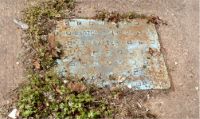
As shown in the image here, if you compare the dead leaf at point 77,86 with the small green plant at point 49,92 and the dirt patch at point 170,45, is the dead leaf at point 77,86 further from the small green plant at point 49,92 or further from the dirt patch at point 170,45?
the dirt patch at point 170,45

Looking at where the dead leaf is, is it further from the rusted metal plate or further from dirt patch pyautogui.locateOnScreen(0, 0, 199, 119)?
dirt patch pyautogui.locateOnScreen(0, 0, 199, 119)

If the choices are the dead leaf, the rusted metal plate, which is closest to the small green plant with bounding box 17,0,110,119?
the dead leaf

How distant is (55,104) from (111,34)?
1.00m

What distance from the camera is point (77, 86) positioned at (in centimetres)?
370

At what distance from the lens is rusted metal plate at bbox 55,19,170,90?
3.87 m

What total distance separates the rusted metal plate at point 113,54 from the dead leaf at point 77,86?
0.11 meters

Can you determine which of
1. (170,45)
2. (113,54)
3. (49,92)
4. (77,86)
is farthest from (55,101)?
(170,45)

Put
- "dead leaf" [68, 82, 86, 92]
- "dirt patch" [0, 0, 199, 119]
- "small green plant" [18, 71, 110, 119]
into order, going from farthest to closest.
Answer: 1. "dirt patch" [0, 0, 199, 119]
2. "dead leaf" [68, 82, 86, 92]
3. "small green plant" [18, 71, 110, 119]

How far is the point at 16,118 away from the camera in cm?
351

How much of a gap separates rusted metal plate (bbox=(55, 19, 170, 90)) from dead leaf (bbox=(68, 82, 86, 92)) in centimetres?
11

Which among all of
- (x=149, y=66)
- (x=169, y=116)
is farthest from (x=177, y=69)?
(x=169, y=116)

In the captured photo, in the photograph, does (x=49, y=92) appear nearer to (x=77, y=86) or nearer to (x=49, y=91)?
(x=49, y=91)

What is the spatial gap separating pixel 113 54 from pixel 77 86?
55 cm

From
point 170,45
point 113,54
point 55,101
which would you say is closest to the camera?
point 55,101
